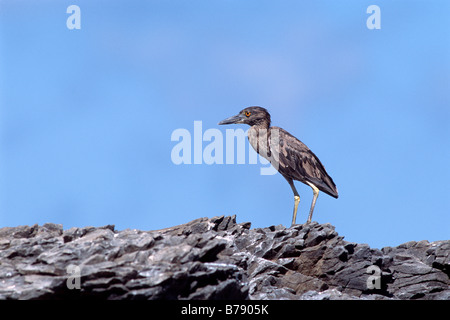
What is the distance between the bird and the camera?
1917cm

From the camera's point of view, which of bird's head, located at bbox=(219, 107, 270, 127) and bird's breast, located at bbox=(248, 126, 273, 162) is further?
bird's head, located at bbox=(219, 107, 270, 127)

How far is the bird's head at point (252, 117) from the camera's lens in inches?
796

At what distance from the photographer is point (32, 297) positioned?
1039 cm

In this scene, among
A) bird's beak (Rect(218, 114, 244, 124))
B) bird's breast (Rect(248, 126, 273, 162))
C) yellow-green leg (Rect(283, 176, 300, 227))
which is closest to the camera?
yellow-green leg (Rect(283, 176, 300, 227))

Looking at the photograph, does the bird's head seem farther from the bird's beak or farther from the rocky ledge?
the rocky ledge

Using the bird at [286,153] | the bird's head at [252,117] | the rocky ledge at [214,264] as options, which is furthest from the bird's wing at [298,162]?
the rocky ledge at [214,264]

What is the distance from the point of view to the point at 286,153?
19.4 metres

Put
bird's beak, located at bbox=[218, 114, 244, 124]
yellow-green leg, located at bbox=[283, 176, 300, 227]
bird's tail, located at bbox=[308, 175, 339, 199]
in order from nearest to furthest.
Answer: yellow-green leg, located at bbox=[283, 176, 300, 227], bird's tail, located at bbox=[308, 175, 339, 199], bird's beak, located at bbox=[218, 114, 244, 124]

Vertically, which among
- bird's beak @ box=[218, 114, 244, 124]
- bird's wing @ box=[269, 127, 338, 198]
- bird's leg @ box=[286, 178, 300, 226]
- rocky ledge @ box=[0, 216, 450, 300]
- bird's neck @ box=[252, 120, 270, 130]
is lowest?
rocky ledge @ box=[0, 216, 450, 300]

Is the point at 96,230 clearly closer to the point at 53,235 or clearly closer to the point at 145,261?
the point at 53,235

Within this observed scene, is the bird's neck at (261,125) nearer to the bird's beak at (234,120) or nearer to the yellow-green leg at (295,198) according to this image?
the bird's beak at (234,120)

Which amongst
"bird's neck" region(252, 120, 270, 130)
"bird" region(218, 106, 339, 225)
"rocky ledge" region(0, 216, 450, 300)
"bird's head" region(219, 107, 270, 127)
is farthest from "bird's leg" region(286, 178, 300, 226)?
"rocky ledge" region(0, 216, 450, 300)

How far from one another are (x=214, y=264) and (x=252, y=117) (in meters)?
9.69
